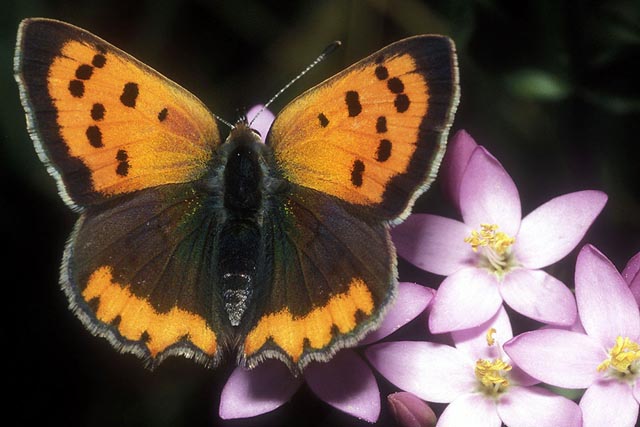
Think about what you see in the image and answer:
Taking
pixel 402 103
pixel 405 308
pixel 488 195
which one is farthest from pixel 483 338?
pixel 402 103

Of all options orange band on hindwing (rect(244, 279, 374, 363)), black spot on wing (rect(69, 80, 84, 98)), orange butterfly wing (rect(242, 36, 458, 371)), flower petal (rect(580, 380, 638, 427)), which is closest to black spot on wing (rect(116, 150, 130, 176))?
black spot on wing (rect(69, 80, 84, 98))

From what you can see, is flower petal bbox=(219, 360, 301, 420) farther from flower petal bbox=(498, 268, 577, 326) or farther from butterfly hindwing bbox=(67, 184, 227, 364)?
flower petal bbox=(498, 268, 577, 326)

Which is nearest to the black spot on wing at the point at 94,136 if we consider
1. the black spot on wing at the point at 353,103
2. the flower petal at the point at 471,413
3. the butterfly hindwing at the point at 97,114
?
the butterfly hindwing at the point at 97,114

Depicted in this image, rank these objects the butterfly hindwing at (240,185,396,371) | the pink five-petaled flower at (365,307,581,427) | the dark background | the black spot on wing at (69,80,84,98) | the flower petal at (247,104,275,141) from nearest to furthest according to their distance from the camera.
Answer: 1. the butterfly hindwing at (240,185,396,371)
2. the black spot on wing at (69,80,84,98)
3. the pink five-petaled flower at (365,307,581,427)
4. the flower petal at (247,104,275,141)
5. the dark background

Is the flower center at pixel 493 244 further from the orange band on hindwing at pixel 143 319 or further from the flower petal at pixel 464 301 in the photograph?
the orange band on hindwing at pixel 143 319

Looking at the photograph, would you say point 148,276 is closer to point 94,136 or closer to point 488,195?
point 94,136
